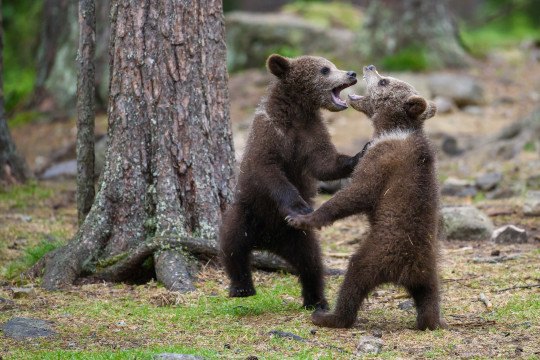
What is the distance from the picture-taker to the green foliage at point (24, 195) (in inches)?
415

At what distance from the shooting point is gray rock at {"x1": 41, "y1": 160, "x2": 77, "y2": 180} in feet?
42.2

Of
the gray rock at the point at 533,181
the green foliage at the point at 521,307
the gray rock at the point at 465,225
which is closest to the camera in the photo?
the green foliage at the point at 521,307

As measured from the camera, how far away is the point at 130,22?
714 centimetres

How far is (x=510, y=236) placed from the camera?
869cm

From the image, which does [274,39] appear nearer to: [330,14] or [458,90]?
[330,14]

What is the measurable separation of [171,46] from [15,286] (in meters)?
3.06

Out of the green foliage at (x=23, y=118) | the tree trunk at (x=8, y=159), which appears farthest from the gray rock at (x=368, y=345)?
the green foliage at (x=23, y=118)

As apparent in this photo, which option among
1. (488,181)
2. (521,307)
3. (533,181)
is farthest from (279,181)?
(533,181)

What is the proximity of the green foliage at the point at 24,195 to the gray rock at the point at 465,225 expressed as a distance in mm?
6325

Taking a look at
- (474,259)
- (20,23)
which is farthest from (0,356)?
(20,23)

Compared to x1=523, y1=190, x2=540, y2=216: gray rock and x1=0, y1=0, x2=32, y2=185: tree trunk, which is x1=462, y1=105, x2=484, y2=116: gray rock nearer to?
x1=523, y1=190, x2=540, y2=216: gray rock

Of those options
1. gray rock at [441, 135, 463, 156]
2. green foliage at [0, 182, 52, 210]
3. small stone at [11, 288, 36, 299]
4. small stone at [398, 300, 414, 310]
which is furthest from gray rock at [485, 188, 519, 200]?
small stone at [11, 288, 36, 299]

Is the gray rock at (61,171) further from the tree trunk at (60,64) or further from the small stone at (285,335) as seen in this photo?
the small stone at (285,335)

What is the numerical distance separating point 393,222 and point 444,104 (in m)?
12.4
